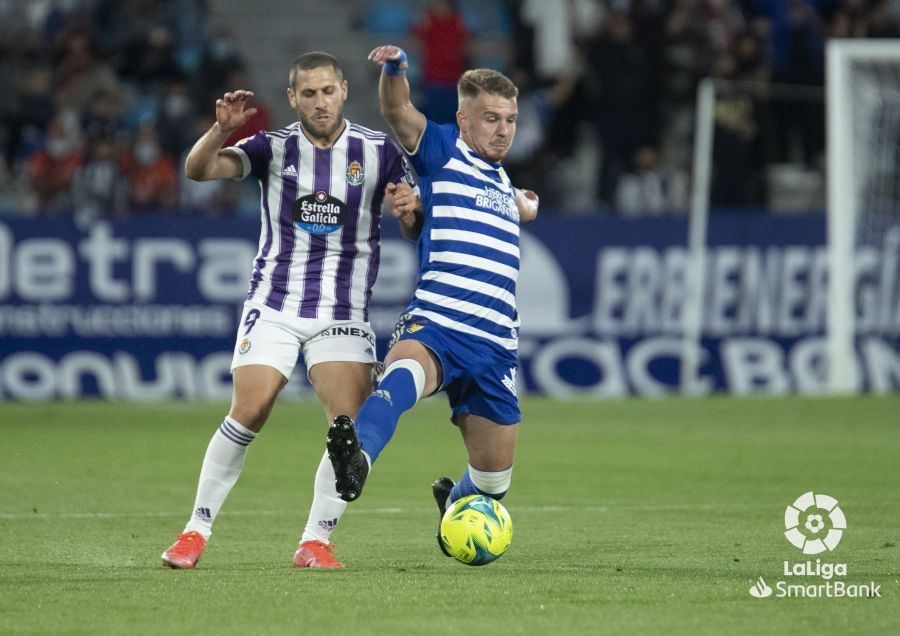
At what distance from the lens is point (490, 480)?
694cm

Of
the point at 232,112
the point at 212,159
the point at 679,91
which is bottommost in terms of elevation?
the point at 679,91

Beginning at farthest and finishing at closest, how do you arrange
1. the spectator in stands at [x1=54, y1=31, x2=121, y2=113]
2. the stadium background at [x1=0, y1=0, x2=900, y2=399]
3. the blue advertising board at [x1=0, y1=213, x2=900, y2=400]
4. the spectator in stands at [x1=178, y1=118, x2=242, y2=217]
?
1. the spectator in stands at [x1=54, y1=31, x2=121, y2=113]
2. the spectator in stands at [x1=178, y1=118, x2=242, y2=217]
3. the stadium background at [x1=0, y1=0, x2=900, y2=399]
4. the blue advertising board at [x1=0, y1=213, x2=900, y2=400]

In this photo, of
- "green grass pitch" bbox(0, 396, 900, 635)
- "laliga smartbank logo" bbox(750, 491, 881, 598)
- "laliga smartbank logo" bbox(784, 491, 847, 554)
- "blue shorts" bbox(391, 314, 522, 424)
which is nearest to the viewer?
"green grass pitch" bbox(0, 396, 900, 635)

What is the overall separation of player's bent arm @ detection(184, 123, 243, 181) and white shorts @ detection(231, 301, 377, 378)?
610 mm

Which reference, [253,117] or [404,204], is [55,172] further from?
Answer: [404,204]

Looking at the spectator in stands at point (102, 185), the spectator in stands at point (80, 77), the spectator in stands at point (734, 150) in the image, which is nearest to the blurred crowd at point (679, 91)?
the spectator in stands at point (734, 150)

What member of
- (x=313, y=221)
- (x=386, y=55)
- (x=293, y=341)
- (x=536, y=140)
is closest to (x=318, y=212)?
(x=313, y=221)

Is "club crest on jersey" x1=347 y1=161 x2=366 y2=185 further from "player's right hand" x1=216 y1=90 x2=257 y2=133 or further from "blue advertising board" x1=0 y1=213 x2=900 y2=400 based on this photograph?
"blue advertising board" x1=0 y1=213 x2=900 y2=400

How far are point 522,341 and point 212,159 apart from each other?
10.2 metres

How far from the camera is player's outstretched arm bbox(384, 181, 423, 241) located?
6508 millimetres

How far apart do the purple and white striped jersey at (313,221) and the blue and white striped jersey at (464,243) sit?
0.92 feet

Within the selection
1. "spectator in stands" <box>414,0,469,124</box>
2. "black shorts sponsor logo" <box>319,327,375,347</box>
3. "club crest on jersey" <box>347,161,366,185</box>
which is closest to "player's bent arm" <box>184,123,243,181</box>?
"club crest on jersey" <box>347,161,366,185</box>

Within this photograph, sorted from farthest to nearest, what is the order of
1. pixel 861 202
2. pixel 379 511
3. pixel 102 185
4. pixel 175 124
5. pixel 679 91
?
pixel 679 91 < pixel 175 124 < pixel 861 202 < pixel 102 185 < pixel 379 511

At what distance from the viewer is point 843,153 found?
16.8 metres
